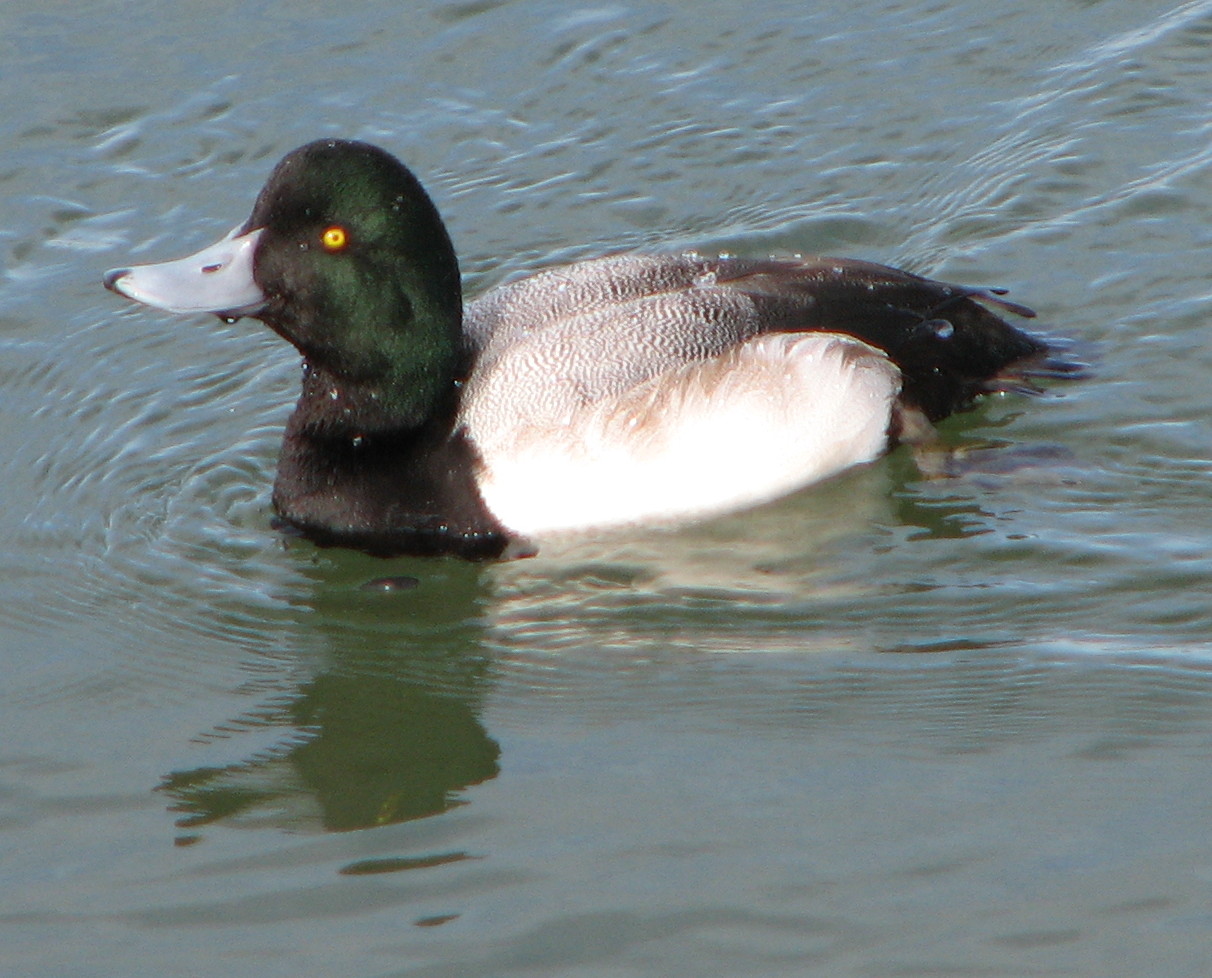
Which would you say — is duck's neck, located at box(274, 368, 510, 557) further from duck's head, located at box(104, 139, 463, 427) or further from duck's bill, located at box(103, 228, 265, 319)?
duck's bill, located at box(103, 228, 265, 319)

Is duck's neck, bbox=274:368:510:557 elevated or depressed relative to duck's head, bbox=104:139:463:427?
depressed

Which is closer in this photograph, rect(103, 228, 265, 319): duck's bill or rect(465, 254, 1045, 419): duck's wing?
rect(103, 228, 265, 319): duck's bill

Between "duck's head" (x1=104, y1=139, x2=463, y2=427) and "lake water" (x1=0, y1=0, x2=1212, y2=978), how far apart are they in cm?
67

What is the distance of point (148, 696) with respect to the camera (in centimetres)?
517

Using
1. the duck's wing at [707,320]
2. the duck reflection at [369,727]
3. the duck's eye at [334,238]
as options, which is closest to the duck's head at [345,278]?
the duck's eye at [334,238]

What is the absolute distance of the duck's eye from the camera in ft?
18.4

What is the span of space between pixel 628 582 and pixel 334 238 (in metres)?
1.43

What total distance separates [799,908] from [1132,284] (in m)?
3.67

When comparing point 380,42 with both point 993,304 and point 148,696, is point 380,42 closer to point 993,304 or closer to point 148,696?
point 993,304

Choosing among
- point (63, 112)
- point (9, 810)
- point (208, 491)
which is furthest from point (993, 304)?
point (63, 112)

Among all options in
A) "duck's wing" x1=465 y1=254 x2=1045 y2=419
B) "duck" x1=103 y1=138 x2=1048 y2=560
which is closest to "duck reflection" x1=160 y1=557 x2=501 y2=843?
"duck" x1=103 y1=138 x2=1048 y2=560

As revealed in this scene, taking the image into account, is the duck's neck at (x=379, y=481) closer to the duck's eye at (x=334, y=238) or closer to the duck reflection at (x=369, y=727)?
the duck reflection at (x=369, y=727)

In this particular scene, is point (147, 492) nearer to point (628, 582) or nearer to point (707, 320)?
point (628, 582)

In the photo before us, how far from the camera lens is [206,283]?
5.62 metres
